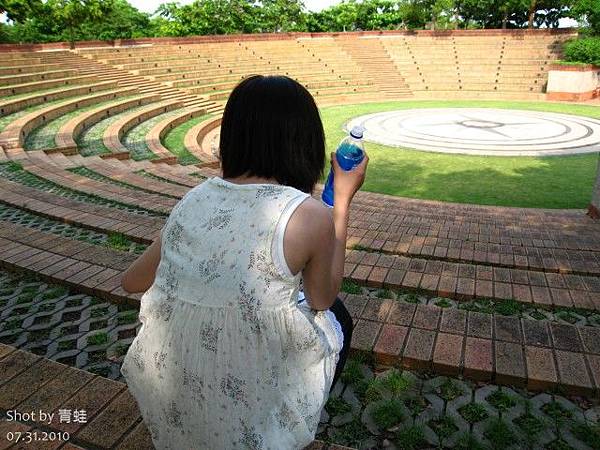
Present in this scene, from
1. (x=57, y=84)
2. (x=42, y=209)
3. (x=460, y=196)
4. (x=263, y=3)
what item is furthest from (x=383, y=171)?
(x=263, y=3)

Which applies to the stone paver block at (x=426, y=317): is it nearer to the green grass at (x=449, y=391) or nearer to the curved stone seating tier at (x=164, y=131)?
the green grass at (x=449, y=391)

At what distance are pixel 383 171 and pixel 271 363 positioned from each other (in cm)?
817

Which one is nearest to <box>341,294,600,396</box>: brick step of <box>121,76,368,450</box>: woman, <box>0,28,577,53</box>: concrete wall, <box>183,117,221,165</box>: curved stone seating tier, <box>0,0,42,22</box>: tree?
<box>121,76,368,450</box>: woman

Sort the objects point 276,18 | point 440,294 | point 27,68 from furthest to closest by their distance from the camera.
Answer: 1. point 276,18
2. point 27,68
3. point 440,294

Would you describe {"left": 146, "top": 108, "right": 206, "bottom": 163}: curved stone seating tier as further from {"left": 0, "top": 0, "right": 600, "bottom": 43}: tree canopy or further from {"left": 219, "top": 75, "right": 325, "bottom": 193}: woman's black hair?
{"left": 0, "top": 0, "right": 600, "bottom": 43}: tree canopy

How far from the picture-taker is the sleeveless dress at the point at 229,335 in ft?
3.89

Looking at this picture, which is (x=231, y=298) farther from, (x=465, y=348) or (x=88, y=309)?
(x=88, y=309)

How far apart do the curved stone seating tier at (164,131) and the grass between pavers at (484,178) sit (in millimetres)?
4110

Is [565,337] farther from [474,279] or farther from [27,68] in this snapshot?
[27,68]

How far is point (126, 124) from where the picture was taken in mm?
11469

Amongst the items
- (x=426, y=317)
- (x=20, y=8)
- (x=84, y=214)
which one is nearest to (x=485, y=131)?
(x=84, y=214)

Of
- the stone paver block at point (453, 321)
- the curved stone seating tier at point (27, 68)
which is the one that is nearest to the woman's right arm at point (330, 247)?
the stone paver block at point (453, 321)

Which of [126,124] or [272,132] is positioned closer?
[272,132]

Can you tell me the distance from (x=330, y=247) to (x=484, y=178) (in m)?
8.04
